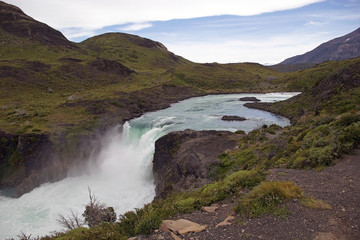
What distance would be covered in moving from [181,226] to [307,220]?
152 inches

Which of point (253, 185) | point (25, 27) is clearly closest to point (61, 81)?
point (25, 27)

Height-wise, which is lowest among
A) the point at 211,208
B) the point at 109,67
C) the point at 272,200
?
the point at 211,208

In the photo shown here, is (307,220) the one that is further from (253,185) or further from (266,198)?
(253,185)

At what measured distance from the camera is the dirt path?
21.7 feet

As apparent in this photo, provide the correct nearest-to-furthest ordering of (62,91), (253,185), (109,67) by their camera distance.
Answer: (253,185)
(62,91)
(109,67)

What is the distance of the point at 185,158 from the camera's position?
2344 centimetres

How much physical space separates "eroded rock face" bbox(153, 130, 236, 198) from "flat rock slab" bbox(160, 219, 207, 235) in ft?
31.5

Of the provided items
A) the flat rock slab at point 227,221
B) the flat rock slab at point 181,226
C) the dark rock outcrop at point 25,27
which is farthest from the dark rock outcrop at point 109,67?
the flat rock slab at point 227,221

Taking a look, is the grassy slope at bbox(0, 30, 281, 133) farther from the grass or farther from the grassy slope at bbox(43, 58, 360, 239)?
the grass

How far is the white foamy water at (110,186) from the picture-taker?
24703 mm

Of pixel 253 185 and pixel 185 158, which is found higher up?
pixel 253 185

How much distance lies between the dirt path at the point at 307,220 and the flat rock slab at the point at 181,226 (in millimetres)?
189

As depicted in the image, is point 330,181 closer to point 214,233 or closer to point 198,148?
point 214,233

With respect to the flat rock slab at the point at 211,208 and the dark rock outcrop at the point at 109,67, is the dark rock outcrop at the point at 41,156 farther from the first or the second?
the dark rock outcrop at the point at 109,67
